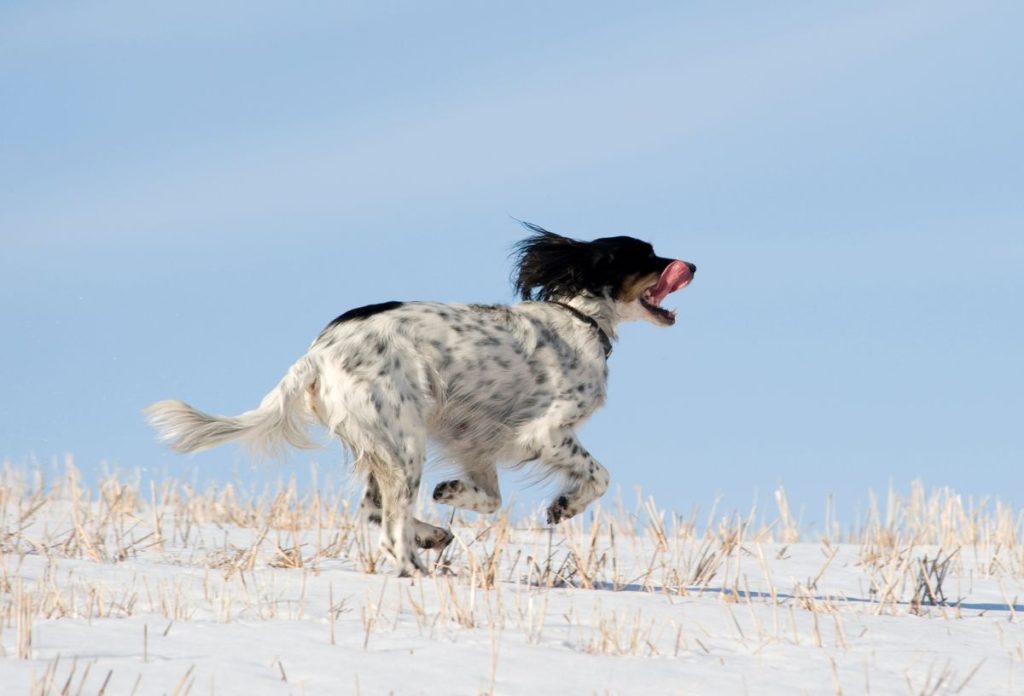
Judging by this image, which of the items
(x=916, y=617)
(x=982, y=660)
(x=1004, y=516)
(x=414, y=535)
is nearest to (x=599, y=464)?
(x=414, y=535)

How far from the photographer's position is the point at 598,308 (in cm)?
777

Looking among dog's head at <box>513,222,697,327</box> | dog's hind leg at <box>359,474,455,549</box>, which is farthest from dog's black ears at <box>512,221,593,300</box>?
dog's hind leg at <box>359,474,455,549</box>

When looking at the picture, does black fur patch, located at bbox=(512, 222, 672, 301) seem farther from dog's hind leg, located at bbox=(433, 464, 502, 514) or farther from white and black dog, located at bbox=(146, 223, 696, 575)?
A: dog's hind leg, located at bbox=(433, 464, 502, 514)

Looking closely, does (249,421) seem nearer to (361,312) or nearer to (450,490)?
(361,312)

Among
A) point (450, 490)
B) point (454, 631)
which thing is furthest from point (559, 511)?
point (454, 631)

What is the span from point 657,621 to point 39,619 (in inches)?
84.9

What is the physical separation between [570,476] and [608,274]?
50.2 inches

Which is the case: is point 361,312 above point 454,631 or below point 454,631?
above

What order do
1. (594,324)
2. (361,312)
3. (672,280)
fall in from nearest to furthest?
(361,312)
(594,324)
(672,280)

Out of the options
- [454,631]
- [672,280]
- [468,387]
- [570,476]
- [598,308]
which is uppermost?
[672,280]

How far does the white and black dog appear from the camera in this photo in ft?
21.2

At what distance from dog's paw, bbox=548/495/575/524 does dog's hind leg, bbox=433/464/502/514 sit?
0.97 feet

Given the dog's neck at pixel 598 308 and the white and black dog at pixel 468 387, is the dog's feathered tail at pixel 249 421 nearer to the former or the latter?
the white and black dog at pixel 468 387

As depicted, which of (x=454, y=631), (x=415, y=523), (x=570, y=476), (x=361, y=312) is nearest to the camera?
(x=454, y=631)
